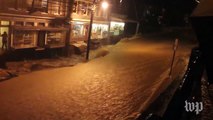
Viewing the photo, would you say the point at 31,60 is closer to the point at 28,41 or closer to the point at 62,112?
the point at 28,41

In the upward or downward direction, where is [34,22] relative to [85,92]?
upward

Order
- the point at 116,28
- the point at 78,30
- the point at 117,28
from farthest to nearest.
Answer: the point at 117,28 < the point at 116,28 < the point at 78,30

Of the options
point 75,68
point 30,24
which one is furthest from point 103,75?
point 30,24

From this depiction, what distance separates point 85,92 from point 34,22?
994 cm

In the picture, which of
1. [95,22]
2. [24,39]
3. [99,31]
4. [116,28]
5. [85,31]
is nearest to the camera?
[24,39]

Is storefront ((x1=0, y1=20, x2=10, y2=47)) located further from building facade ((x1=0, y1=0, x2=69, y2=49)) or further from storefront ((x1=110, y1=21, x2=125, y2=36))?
storefront ((x1=110, y1=21, x2=125, y2=36))

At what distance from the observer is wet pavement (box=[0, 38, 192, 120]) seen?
12.6 meters

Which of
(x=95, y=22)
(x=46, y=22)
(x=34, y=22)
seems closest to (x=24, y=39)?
(x=34, y=22)

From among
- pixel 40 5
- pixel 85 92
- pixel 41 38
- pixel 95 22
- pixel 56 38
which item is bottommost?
pixel 85 92

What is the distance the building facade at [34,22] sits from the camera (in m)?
20.8

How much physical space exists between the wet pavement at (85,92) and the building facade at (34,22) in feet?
12.7

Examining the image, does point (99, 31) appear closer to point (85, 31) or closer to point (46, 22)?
point (85, 31)

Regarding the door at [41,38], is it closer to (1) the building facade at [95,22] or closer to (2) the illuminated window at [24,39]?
(2) the illuminated window at [24,39]

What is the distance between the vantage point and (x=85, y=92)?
1617cm
